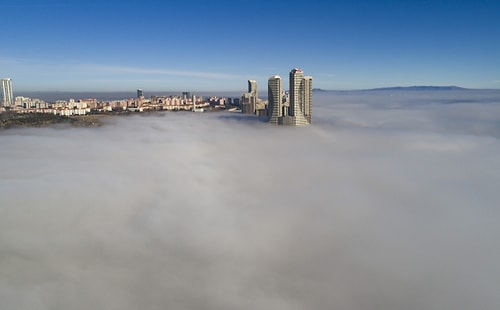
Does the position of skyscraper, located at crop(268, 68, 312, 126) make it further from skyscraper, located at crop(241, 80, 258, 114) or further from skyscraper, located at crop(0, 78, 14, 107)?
skyscraper, located at crop(0, 78, 14, 107)

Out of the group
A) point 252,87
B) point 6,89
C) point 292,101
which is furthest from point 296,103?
point 6,89

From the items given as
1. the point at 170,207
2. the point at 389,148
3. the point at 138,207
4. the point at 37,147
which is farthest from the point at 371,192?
the point at 37,147

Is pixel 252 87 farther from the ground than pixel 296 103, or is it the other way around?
pixel 252 87

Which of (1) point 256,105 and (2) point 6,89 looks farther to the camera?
(2) point 6,89

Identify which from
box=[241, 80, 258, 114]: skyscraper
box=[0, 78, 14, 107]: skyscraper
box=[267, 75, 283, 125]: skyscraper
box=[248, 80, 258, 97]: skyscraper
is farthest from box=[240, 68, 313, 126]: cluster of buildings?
box=[0, 78, 14, 107]: skyscraper

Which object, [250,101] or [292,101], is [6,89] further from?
[292,101]

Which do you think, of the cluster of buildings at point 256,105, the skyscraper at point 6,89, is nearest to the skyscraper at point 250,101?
the cluster of buildings at point 256,105

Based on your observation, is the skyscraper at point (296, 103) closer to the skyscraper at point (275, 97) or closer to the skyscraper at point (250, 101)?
the skyscraper at point (275, 97)
